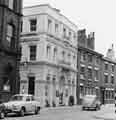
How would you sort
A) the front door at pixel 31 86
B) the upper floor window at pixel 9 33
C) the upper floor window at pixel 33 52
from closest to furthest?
the upper floor window at pixel 9 33 < the front door at pixel 31 86 < the upper floor window at pixel 33 52

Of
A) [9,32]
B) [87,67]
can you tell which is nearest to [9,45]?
[9,32]

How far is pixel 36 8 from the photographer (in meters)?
43.7

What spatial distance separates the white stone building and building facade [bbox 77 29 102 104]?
24.3ft

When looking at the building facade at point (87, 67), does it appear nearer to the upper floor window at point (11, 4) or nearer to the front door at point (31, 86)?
the front door at point (31, 86)

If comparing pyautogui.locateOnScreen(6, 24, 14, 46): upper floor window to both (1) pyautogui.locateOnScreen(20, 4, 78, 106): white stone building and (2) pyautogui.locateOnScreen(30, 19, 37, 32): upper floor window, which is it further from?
(2) pyautogui.locateOnScreen(30, 19, 37, 32): upper floor window

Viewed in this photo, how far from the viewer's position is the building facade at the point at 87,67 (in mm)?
55156

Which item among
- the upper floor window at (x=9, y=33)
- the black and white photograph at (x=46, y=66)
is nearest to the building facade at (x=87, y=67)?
the black and white photograph at (x=46, y=66)

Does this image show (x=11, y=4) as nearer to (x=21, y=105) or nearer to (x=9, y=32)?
(x=9, y=32)

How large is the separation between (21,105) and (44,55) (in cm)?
1793

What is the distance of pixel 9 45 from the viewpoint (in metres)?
33.2

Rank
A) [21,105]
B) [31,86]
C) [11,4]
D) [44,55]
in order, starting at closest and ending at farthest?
[21,105], [11,4], [44,55], [31,86]

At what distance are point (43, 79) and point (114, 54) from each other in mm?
44211

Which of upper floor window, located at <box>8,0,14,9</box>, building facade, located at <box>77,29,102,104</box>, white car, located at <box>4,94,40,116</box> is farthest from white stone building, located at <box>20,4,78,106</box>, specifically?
white car, located at <box>4,94,40,116</box>

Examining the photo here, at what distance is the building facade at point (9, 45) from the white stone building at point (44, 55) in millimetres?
8033
